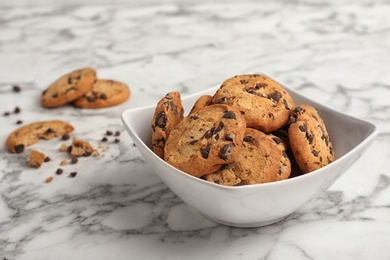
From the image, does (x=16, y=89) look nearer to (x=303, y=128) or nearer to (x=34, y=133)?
(x=34, y=133)

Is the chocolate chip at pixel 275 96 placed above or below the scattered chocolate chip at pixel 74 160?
above

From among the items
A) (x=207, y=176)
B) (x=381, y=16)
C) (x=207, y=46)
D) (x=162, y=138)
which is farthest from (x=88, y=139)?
(x=381, y=16)

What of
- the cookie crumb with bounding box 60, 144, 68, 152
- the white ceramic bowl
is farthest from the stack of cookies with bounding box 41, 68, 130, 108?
the white ceramic bowl

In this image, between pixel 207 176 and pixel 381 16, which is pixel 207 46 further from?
pixel 207 176

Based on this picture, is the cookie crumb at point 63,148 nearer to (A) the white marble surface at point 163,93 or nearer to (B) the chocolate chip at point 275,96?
(A) the white marble surface at point 163,93

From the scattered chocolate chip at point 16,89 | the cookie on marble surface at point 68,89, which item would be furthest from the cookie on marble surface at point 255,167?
the scattered chocolate chip at point 16,89

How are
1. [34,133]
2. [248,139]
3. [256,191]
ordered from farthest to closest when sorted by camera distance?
[34,133] → [248,139] → [256,191]

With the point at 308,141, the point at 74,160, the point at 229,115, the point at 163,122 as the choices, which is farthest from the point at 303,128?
the point at 74,160
